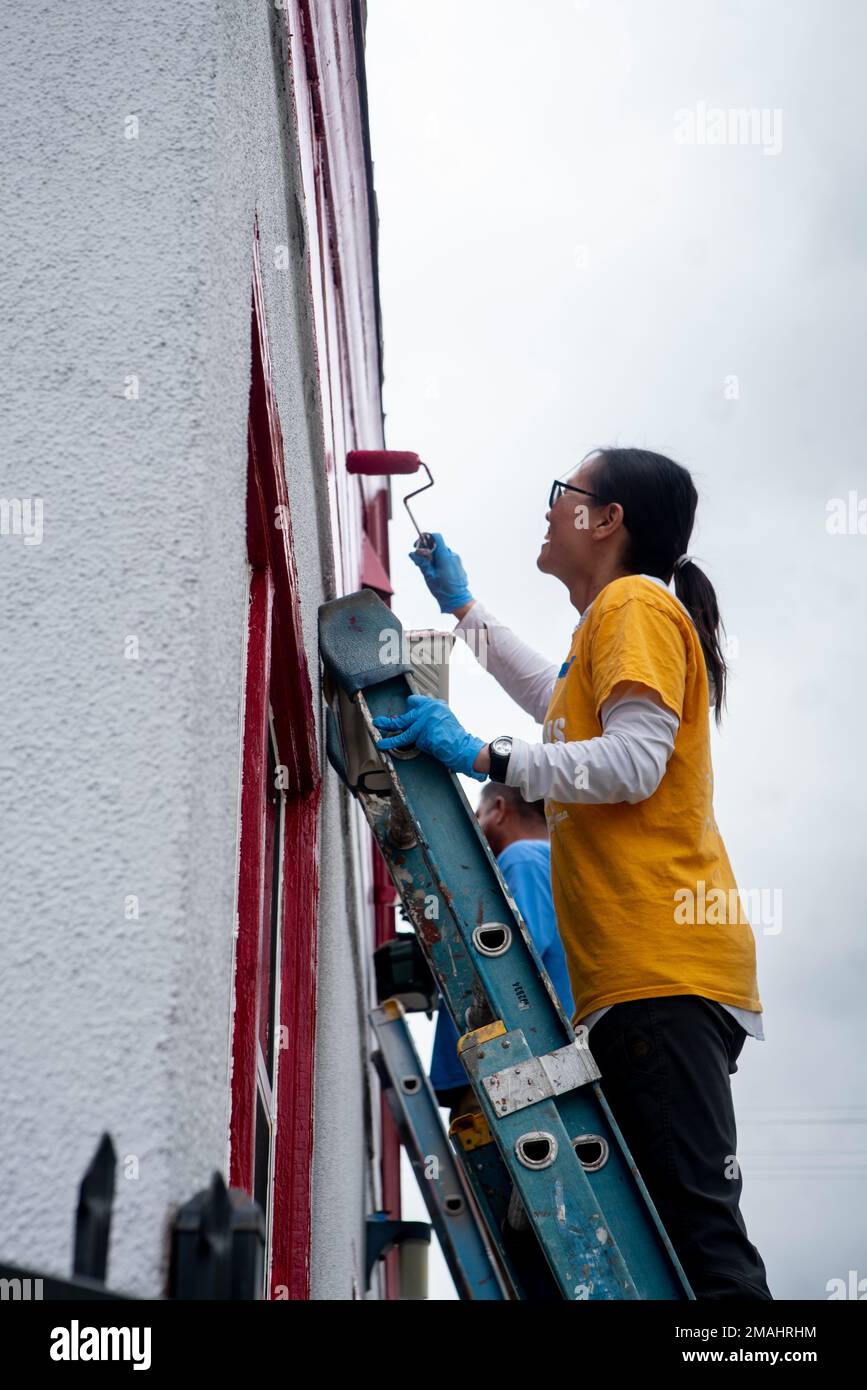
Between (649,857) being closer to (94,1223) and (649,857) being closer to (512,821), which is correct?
(94,1223)

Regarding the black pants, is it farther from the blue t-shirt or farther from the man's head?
the man's head

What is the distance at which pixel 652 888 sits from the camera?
223 centimetres

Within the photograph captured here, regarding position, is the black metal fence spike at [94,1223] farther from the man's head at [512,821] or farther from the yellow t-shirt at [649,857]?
the man's head at [512,821]

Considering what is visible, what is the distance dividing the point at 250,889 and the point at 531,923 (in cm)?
173

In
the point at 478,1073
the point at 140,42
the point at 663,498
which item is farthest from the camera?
the point at 663,498

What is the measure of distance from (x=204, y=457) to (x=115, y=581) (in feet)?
0.51

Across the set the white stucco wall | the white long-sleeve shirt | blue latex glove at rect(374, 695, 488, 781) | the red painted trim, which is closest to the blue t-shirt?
blue latex glove at rect(374, 695, 488, 781)

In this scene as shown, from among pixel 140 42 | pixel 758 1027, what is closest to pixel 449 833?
pixel 758 1027

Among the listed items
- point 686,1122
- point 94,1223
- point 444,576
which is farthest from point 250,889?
point 444,576

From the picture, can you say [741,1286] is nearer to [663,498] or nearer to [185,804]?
[185,804]

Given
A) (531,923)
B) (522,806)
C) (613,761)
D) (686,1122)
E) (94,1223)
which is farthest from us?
(522,806)

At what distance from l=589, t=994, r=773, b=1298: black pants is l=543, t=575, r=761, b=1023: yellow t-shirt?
Result: 0.16ft
